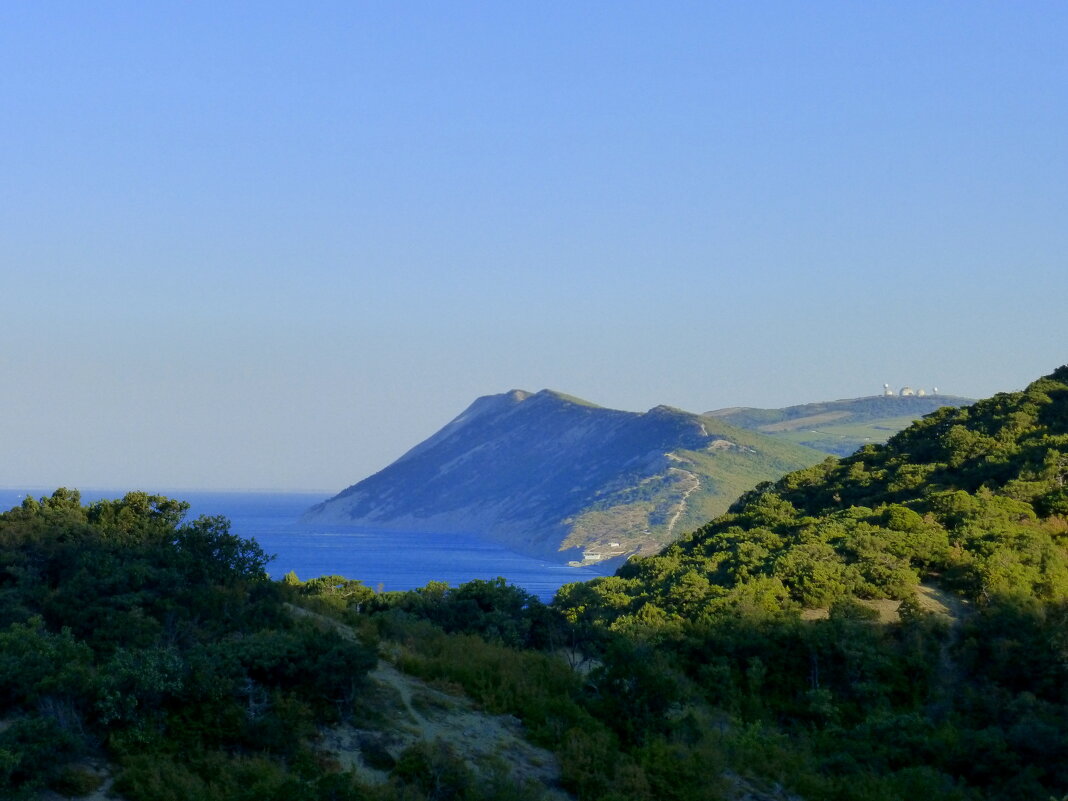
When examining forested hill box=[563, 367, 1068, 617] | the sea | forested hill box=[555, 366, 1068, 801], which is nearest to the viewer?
forested hill box=[555, 366, 1068, 801]

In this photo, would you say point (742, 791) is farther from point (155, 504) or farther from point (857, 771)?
point (155, 504)

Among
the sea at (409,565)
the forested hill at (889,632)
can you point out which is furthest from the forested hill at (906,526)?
the sea at (409,565)

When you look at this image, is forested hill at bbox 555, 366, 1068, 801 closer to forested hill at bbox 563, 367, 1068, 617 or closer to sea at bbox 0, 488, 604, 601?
forested hill at bbox 563, 367, 1068, 617

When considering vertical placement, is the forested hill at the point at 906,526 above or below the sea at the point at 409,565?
above

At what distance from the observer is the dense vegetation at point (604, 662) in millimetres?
20547

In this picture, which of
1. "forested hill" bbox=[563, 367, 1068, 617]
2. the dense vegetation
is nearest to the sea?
"forested hill" bbox=[563, 367, 1068, 617]

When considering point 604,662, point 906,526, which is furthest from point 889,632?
point 604,662

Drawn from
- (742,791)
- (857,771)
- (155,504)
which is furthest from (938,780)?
(155,504)

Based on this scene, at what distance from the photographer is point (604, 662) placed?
25.8 m

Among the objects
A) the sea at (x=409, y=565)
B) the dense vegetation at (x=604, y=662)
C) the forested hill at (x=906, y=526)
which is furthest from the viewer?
the sea at (x=409, y=565)

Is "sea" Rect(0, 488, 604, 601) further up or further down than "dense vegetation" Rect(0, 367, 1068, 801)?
further down

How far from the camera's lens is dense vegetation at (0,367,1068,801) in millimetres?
20547

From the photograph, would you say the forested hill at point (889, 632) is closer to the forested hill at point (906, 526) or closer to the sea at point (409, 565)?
the forested hill at point (906, 526)

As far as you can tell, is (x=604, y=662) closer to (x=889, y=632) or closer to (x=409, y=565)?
(x=889, y=632)
